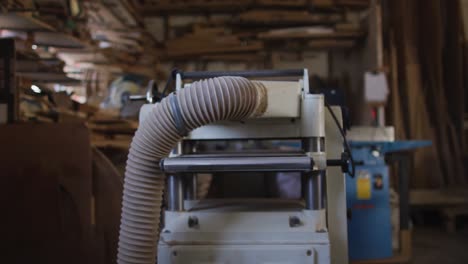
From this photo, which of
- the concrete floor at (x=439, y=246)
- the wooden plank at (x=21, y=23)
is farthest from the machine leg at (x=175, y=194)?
the concrete floor at (x=439, y=246)

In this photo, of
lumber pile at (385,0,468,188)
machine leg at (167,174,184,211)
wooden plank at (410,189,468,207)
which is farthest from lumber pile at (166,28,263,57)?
machine leg at (167,174,184,211)

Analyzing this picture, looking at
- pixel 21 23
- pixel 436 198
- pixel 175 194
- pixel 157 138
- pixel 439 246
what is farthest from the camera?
pixel 436 198

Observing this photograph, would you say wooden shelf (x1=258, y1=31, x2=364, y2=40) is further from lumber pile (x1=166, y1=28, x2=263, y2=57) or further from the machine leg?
the machine leg

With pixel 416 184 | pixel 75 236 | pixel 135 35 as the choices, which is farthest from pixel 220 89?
pixel 416 184

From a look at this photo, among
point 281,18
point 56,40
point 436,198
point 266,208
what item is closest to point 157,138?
point 266,208

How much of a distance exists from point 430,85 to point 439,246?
5.97ft

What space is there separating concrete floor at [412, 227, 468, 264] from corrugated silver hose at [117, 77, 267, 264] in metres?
2.40

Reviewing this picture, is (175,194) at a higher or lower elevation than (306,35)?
lower

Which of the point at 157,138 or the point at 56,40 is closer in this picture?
the point at 157,138

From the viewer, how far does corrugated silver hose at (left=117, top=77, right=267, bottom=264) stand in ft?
3.14

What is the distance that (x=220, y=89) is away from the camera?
0.96 m

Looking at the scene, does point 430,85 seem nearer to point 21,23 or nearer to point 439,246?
point 439,246

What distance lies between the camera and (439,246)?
Answer: 3266 millimetres

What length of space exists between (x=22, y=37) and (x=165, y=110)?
1597 mm
